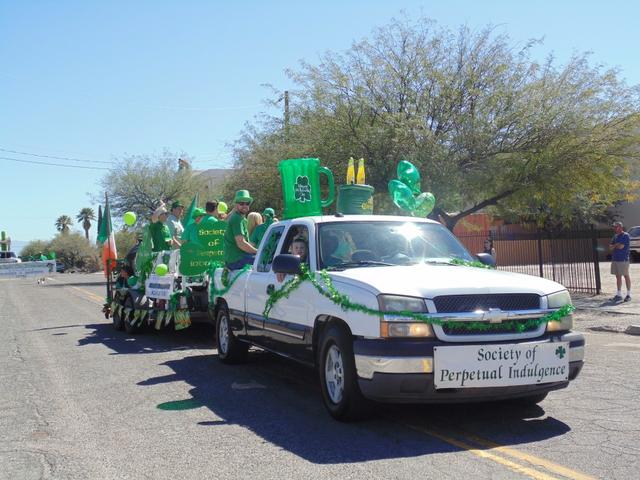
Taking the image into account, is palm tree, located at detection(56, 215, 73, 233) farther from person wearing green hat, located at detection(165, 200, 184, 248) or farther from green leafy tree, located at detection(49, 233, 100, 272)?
person wearing green hat, located at detection(165, 200, 184, 248)


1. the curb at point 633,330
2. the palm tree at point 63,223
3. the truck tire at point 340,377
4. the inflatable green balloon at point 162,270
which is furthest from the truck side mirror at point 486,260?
the palm tree at point 63,223

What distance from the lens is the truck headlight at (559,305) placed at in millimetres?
5430

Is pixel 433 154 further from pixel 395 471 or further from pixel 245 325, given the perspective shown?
pixel 395 471

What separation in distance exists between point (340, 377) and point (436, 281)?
1.13 m

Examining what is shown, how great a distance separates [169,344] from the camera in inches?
424

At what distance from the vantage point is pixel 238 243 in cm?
889

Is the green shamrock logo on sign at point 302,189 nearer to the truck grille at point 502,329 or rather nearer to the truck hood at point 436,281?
the truck hood at point 436,281

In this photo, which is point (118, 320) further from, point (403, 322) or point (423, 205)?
point (403, 322)

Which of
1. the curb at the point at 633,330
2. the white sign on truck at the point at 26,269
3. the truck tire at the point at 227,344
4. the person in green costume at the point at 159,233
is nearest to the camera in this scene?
the truck tire at the point at 227,344

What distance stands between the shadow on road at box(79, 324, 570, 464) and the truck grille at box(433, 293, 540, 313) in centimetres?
97

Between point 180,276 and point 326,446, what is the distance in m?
5.97

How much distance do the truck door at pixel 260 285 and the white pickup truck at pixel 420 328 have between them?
2.72 feet

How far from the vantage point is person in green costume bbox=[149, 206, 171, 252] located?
39.0 feet

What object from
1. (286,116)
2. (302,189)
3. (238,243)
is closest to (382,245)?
(302,189)
